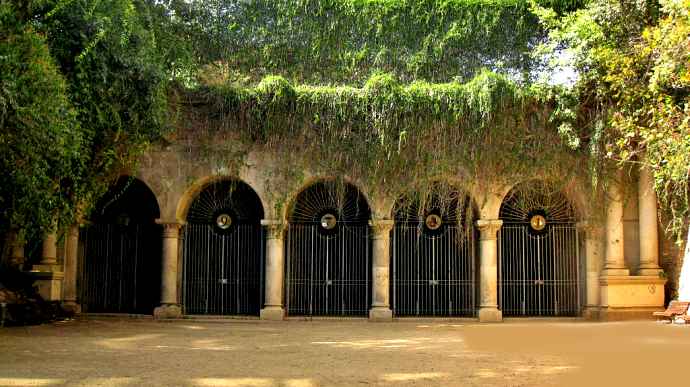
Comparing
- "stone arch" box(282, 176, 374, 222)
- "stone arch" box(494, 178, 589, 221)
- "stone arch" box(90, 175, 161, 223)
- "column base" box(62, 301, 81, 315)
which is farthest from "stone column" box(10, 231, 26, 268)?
"stone arch" box(494, 178, 589, 221)

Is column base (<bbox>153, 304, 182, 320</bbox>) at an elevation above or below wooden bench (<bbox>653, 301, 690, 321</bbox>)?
below

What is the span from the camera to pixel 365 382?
22.7 feet

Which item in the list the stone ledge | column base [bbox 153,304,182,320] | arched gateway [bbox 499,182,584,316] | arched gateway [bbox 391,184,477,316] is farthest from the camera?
arched gateway [bbox 391,184,477,316]

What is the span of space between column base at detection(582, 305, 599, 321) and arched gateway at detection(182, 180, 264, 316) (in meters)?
7.46

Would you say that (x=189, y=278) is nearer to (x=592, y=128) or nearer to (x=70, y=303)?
(x=70, y=303)

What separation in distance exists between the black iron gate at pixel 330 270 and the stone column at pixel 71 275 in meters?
4.91

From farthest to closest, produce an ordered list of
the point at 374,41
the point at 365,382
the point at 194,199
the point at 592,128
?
1. the point at 374,41
2. the point at 194,199
3. the point at 592,128
4. the point at 365,382

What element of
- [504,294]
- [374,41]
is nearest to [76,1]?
[374,41]

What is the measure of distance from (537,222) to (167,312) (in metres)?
8.78

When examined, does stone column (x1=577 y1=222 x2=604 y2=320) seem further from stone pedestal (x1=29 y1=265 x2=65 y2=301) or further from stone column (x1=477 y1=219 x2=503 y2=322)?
stone pedestal (x1=29 y1=265 x2=65 y2=301)

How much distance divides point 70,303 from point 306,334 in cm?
663

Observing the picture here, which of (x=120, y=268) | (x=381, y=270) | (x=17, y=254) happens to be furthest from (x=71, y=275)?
(x=381, y=270)

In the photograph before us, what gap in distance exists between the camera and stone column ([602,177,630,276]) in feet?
51.0

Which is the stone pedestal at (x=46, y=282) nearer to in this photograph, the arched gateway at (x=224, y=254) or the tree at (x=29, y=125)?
the arched gateway at (x=224, y=254)
